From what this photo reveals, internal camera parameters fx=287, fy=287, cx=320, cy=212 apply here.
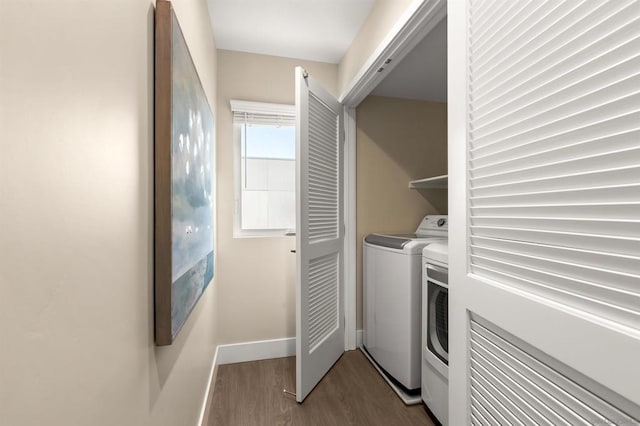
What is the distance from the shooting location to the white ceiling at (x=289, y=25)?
181cm

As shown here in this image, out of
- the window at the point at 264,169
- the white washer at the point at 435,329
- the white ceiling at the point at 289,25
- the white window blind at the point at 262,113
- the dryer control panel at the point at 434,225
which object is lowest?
the white washer at the point at 435,329

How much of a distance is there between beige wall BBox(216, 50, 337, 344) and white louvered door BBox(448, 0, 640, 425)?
1638mm

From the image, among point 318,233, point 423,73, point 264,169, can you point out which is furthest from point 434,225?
point 264,169

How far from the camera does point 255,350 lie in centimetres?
232

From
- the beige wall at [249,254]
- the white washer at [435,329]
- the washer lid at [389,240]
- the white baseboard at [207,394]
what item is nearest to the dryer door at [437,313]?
the white washer at [435,329]

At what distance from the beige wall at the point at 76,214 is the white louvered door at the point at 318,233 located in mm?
1053

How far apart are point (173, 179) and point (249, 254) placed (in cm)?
156

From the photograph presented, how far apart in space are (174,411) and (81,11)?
44.5 inches

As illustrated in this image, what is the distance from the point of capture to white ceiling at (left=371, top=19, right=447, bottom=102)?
192 centimetres

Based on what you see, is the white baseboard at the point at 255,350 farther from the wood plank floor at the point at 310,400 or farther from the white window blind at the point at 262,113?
the white window blind at the point at 262,113

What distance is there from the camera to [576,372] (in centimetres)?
59

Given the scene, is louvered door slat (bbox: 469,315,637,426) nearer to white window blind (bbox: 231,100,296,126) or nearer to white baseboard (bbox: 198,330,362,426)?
white baseboard (bbox: 198,330,362,426)

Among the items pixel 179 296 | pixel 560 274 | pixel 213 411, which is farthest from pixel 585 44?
pixel 213 411

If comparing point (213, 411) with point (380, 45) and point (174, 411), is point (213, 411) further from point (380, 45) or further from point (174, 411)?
point (380, 45)
